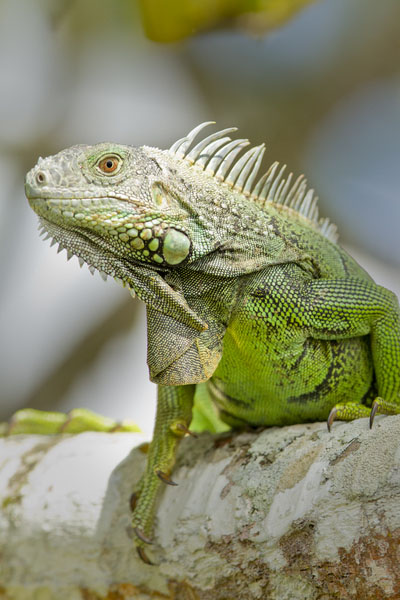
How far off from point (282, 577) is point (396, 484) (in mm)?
658

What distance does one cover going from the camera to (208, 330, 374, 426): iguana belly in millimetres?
2625

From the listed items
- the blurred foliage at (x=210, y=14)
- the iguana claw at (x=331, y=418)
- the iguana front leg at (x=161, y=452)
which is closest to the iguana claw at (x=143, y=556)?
the iguana front leg at (x=161, y=452)

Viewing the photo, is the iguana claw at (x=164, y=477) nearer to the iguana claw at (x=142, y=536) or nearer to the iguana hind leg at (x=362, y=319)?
the iguana claw at (x=142, y=536)

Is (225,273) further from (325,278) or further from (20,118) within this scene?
(20,118)

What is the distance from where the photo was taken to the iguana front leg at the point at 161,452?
280cm

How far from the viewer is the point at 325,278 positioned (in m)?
2.73

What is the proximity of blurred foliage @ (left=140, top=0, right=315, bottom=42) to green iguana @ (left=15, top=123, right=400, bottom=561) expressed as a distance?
11.3ft

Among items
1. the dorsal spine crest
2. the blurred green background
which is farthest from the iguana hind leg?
the blurred green background

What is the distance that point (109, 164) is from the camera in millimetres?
2379

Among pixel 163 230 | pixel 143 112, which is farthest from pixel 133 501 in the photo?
pixel 143 112

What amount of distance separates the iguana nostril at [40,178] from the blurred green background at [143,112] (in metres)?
3.62

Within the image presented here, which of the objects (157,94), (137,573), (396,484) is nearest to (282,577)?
(396,484)

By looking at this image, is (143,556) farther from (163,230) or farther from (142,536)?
(163,230)

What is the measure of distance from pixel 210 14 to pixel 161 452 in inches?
175
